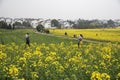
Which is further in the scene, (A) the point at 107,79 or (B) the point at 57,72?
(B) the point at 57,72

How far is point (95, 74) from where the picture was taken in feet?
30.8

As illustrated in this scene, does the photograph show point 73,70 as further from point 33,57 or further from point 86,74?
point 33,57

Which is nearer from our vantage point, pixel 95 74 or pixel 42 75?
pixel 95 74

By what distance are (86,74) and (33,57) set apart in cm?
414

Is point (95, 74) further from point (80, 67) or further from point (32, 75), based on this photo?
point (80, 67)

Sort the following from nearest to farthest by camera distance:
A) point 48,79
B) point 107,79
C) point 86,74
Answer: point 107,79 < point 48,79 < point 86,74

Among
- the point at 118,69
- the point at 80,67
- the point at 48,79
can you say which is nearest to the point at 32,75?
the point at 48,79

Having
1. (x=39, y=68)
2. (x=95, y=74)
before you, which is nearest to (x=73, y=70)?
(x=39, y=68)

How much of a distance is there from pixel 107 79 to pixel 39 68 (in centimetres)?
339

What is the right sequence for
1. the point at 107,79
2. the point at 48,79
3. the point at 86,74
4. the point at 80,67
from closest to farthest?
the point at 107,79 < the point at 48,79 < the point at 86,74 < the point at 80,67

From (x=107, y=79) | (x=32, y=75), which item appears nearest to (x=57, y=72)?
(x=32, y=75)

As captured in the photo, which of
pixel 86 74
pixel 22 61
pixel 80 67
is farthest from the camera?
pixel 22 61

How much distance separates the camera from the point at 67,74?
12.4 meters

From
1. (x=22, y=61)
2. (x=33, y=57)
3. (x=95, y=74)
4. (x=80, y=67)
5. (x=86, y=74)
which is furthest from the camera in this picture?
(x=33, y=57)
